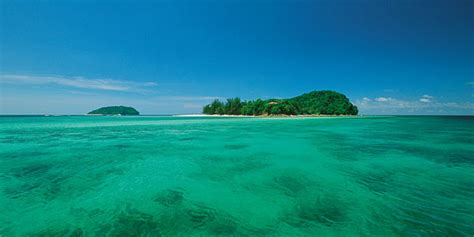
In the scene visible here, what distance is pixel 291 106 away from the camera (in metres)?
111

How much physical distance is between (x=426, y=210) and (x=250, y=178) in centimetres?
549

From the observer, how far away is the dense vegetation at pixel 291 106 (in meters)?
111

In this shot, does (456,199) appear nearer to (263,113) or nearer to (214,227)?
A: (214,227)

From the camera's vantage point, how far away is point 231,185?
24.8 feet

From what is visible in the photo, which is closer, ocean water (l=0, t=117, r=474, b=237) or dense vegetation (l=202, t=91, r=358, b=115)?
ocean water (l=0, t=117, r=474, b=237)

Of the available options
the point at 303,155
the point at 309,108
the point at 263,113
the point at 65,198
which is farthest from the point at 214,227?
the point at 309,108

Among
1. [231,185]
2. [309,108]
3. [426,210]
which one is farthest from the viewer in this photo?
[309,108]

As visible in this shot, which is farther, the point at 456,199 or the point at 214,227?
the point at 456,199

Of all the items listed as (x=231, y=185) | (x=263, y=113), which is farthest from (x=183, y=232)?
(x=263, y=113)

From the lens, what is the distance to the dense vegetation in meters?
111

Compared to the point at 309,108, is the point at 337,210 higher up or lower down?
lower down

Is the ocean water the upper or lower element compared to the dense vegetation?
lower

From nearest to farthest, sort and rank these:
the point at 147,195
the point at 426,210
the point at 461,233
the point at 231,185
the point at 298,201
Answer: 1. the point at 461,233
2. the point at 426,210
3. the point at 298,201
4. the point at 147,195
5. the point at 231,185

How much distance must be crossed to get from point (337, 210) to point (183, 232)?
417 centimetres
